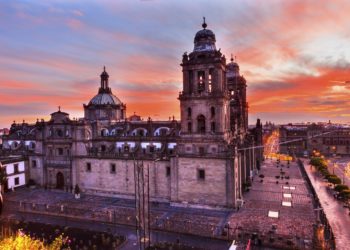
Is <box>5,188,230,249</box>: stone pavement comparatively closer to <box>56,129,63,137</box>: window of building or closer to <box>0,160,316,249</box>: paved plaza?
<box>0,160,316,249</box>: paved plaza

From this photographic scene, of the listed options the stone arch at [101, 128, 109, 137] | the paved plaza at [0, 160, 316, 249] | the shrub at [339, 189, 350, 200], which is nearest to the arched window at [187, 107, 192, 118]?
the paved plaza at [0, 160, 316, 249]

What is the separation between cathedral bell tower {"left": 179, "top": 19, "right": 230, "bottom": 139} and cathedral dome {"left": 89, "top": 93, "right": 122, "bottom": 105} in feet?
84.2

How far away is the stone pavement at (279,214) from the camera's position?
102 ft

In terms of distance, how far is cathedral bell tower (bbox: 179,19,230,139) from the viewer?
1681 inches

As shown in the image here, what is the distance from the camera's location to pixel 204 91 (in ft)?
143

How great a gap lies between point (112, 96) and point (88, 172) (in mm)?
20887

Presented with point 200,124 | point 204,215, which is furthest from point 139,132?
point 204,215

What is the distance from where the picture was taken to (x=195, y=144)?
144ft

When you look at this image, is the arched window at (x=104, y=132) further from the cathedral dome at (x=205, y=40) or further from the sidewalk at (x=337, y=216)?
the sidewalk at (x=337, y=216)

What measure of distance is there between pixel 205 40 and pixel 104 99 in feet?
101

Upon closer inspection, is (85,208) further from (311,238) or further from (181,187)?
(311,238)

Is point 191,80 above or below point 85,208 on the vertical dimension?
above

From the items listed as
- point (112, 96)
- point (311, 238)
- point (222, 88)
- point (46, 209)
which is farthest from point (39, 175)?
point (311, 238)

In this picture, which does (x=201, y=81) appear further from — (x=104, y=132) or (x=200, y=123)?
(x=104, y=132)
